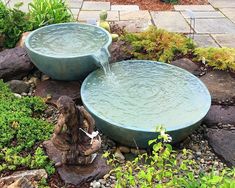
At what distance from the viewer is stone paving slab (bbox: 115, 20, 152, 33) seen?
5.43m

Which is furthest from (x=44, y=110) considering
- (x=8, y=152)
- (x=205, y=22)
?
(x=205, y=22)

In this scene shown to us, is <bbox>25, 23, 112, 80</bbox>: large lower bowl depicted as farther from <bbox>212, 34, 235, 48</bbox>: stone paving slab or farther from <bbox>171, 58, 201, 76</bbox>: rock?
<bbox>212, 34, 235, 48</bbox>: stone paving slab

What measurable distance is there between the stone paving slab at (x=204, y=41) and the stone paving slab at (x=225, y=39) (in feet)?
0.25

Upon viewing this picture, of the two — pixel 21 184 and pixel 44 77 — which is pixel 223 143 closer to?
pixel 21 184

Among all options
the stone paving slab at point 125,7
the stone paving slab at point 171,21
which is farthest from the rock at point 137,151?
the stone paving slab at point 125,7

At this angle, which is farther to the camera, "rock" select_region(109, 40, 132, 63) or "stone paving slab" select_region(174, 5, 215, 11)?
"stone paving slab" select_region(174, 5, 215, 11)

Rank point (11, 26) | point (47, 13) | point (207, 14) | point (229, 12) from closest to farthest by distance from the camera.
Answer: point (11, 26) → point (47, 13) → point (207, 14) → point (229, 12)

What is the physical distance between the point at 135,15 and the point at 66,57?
9.24 ft

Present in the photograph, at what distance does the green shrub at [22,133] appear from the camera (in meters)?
3.00

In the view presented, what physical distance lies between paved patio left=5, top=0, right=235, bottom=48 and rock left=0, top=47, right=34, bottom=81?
1.28 metres

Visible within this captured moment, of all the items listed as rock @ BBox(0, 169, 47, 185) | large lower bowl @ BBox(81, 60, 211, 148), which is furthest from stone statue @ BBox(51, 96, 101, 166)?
large lower bowl @ BBox(81, 60, 211, 148)

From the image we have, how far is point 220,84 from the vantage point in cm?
406

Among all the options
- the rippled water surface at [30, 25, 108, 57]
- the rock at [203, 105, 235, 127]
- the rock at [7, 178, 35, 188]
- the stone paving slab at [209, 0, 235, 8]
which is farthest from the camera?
the stone paving slab at [209, 0, 235, 8]

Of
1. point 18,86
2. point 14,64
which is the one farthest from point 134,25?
point 18,86
